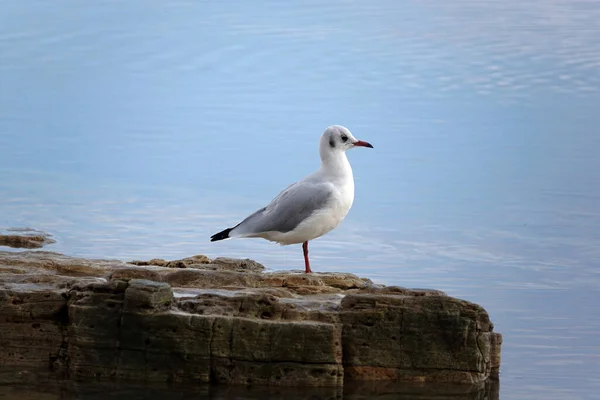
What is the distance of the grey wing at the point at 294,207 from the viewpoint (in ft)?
32.1

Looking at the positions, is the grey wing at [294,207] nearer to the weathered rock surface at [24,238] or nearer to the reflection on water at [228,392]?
the reflection on water at [228,392]

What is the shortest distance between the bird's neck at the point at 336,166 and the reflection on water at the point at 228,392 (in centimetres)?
248

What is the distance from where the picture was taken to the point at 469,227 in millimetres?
13453

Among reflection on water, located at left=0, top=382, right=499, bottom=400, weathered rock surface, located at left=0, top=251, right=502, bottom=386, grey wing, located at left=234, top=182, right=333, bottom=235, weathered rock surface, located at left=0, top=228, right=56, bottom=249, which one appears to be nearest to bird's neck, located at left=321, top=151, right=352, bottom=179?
grey wing, located at left=234, top=182, right=333, bottom=235

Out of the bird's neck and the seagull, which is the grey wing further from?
the bird's neck

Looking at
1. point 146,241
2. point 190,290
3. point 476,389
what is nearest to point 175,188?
point 146,241

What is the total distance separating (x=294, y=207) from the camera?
980cm

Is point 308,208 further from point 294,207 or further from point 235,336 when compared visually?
point 235,336

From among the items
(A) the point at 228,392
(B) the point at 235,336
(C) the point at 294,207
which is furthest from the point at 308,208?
(A) the point at 228,392

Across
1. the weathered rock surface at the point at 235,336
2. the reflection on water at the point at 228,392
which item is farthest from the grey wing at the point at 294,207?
the reflection on water at the point at 228,392

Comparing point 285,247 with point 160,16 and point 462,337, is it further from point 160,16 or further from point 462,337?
point 160,16

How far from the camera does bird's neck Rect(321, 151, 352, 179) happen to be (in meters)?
10.0

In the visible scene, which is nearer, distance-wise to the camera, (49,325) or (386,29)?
(49,325)

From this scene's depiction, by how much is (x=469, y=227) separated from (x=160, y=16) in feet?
50.5
